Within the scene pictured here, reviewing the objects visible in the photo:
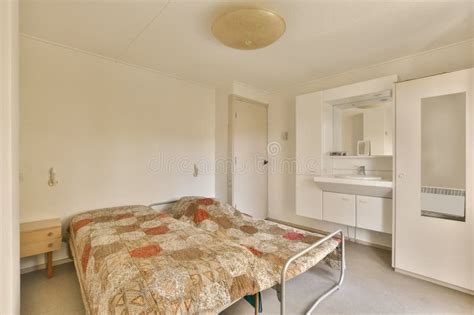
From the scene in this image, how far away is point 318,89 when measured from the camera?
150 inches

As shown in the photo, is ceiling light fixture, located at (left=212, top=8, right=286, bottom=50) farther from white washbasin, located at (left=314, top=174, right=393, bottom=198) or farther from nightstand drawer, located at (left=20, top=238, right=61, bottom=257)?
nightstand drawer, located at (left=20, top=238, right=61, bottom=257)

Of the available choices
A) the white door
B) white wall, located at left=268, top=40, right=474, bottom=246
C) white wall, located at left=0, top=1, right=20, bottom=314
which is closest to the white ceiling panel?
white wall, located at left=0, top=1, right=20, bottom=314

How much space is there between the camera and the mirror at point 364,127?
10.2 feet

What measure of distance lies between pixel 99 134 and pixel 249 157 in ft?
7.80

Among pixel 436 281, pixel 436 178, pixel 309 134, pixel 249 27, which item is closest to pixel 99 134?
pixel 249 27

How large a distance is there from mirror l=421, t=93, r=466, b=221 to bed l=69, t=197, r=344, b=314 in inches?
44.0

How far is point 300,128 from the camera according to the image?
371 centimetres

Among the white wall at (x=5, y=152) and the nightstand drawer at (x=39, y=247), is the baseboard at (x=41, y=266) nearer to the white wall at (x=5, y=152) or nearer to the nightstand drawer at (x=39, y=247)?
the nightstand drawer at (x=39, y=247)

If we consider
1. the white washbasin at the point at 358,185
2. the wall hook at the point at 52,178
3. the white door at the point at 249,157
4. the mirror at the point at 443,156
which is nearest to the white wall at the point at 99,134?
the wall hook at the point at 52,178

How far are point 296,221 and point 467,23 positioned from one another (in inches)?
133

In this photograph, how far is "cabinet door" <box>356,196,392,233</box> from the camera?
9.26ft

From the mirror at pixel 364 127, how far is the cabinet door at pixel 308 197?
28.5 inches

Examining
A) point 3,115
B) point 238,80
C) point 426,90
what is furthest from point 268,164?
point 3,115

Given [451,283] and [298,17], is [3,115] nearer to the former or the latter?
[298,17]
